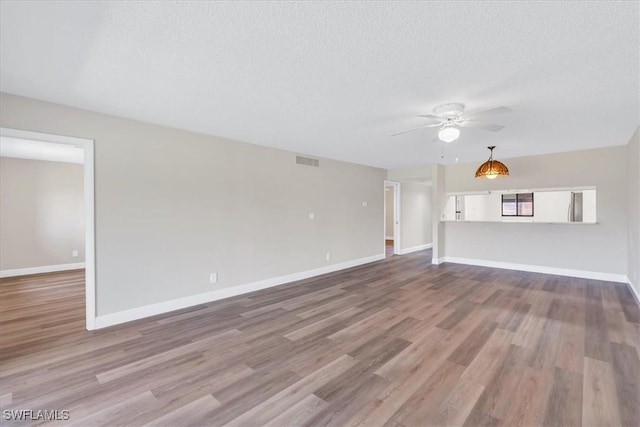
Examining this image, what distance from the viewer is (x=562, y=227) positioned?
18.4 ft

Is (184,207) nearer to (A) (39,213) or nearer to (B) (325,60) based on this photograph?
(B) (325,60)

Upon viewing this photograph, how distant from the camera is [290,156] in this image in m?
5.29

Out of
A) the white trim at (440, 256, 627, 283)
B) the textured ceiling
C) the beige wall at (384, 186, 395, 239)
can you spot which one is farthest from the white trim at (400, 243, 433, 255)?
the textured ceiling

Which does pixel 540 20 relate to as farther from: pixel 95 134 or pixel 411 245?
pixel 411 245

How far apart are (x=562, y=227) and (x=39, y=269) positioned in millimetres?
11094

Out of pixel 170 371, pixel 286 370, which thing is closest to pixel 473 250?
pixel 286 370

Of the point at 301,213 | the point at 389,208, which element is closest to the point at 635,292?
the point at 301,213

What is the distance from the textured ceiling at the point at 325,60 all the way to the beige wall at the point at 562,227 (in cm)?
199

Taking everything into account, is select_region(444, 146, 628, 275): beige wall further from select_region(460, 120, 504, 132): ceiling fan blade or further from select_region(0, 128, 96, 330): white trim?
select_region(0, 128, 96, 330): white trim

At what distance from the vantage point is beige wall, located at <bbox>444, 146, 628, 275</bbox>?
16.6 feet

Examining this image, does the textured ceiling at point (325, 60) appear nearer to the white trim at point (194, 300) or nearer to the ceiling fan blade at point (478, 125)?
the ceiling fan blade at point (478, 125)

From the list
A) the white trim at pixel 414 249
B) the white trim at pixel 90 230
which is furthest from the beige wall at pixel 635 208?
the white trim at pixel 90 230

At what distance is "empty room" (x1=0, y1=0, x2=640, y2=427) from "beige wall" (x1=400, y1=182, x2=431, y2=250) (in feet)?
7.61

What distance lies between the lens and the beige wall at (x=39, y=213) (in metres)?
5.65
